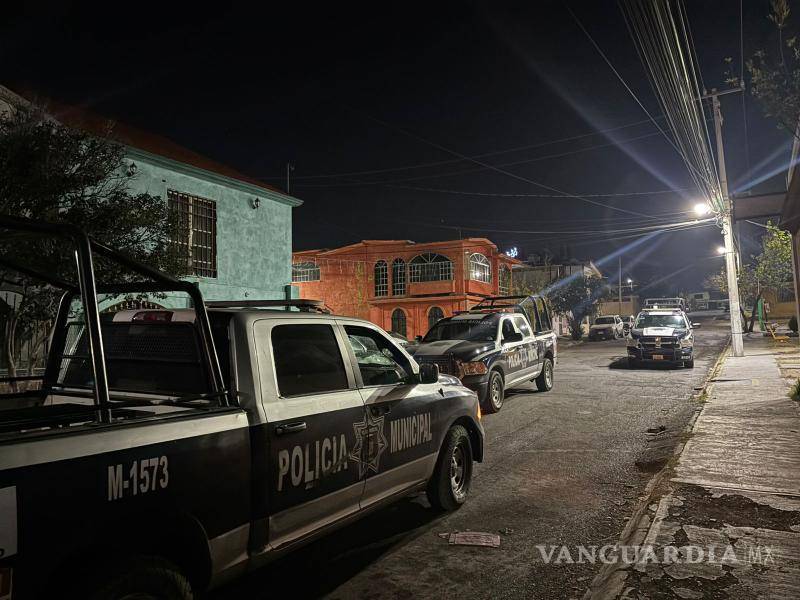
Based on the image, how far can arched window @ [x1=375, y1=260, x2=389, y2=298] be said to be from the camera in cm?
3803

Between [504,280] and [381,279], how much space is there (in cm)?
1075

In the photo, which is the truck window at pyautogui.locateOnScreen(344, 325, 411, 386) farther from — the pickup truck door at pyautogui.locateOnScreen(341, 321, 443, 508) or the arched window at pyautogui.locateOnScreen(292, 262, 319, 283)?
the arched window at pyautogui.locateOnScreen(292, 262, 319, 283)

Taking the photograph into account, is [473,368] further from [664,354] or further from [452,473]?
[664,354]

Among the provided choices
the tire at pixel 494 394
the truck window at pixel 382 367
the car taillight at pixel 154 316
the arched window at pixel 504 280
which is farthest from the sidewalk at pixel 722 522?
the arched window at pixel 504 280

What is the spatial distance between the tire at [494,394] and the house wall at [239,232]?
953cm

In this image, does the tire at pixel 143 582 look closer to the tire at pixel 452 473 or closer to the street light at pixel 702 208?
the tire at pixel 452 473

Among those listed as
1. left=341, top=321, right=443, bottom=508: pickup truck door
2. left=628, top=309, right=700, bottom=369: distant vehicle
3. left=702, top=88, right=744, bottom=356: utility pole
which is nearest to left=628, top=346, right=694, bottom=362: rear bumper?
left=628, top=309, right=700, bottom=369: distant vehicle

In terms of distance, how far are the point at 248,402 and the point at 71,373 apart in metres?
1.84

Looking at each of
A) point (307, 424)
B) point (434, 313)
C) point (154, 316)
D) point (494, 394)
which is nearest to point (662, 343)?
point (494, 394)

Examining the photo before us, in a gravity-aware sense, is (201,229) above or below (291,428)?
above

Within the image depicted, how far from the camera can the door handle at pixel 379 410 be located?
4.00 metres

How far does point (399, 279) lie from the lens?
37875 mm

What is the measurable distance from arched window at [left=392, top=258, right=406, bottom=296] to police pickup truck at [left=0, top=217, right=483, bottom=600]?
32815 millimetres

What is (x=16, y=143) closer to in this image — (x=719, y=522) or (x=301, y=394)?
(x=301, y=394)
